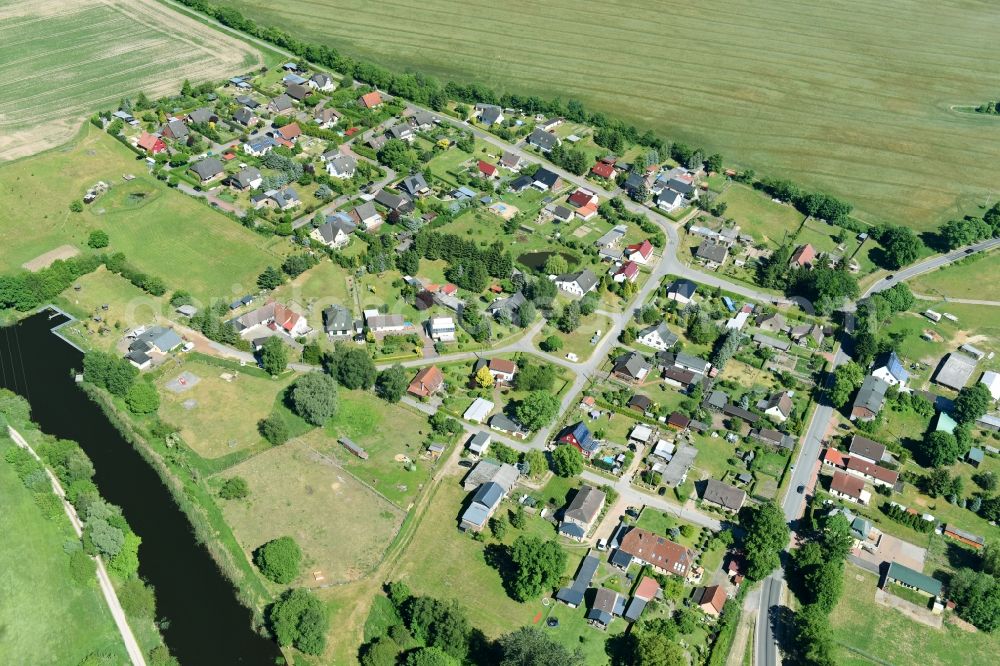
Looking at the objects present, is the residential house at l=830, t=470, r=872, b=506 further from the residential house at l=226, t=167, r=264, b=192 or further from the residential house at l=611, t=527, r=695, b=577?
the residential house at l=226, t=167, r=264, b=192

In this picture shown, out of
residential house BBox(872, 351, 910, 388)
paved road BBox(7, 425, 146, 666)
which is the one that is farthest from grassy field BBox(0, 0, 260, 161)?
residential house BBox(872, 351, 910, 388)

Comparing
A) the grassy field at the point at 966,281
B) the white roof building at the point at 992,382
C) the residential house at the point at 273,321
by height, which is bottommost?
the residential house at the point at 273,321

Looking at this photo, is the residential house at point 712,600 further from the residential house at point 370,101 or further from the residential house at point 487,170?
the residential house at point 370,101

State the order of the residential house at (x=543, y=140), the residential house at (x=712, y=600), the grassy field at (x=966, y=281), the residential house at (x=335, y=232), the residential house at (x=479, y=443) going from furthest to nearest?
the residential house at (x=543, y=140) → the residential house at (x=335, y=232) → the grassy field at (x=966, y=281) → the residential house at (x=479, y=443) → the residential house at (x=712, y=600)

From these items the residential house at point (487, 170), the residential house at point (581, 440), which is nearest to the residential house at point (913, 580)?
the residential house at point (581, 440)

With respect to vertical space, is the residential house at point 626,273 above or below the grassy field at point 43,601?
above

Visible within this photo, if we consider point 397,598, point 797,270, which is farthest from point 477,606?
point 797,270

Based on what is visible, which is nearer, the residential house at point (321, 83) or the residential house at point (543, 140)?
the residential house at point (543, 140)
